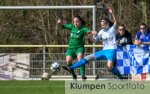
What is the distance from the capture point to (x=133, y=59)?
17328mm

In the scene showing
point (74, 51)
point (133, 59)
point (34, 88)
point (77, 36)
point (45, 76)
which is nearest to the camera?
point (34, 88)

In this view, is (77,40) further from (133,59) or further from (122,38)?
(133,59)

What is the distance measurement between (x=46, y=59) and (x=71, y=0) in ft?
33.3

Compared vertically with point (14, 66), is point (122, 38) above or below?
above

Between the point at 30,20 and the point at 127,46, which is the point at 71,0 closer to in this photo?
the point at 30,20

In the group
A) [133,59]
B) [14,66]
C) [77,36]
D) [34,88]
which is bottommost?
[34,88]

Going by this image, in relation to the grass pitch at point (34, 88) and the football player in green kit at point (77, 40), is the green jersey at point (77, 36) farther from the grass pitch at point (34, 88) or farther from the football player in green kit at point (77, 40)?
the grass pitch at point (34, 88)

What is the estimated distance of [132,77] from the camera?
1756cm

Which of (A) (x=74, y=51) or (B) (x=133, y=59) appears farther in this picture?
(B) (x=133, y=59)

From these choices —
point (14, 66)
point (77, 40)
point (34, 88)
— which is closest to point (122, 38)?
point (77, 40)

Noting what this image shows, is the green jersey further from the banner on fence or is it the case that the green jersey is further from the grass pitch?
the banner on fence

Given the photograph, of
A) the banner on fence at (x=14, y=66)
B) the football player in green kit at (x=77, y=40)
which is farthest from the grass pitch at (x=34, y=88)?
the banner on fence at (x=14, y=66)

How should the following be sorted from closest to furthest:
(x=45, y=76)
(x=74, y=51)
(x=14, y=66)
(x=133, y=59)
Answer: (x=74, y=51) → (x=133, y=59) → (x=45, y=76) → (x=14, y=66)

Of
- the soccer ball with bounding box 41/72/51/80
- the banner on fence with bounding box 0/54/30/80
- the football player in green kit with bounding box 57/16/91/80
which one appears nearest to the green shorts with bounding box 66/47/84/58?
the football player in green kit with bounding box 57/16/91/80
